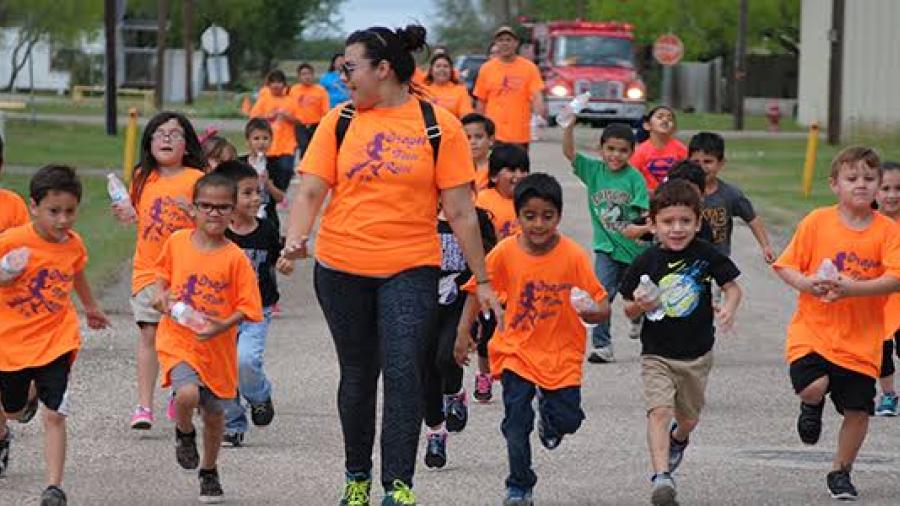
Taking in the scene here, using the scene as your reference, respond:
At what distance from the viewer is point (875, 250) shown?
29.7 feet

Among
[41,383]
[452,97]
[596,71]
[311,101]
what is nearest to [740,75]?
[596,71]

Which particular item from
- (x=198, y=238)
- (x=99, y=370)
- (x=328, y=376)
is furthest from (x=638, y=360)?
(x=198, y=238)

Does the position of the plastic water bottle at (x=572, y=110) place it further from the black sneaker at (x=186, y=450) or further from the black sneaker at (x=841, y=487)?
the black sneaker at (x=186, y=450)

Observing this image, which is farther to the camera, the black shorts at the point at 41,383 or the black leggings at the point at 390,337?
the black shorts at the point at 41,383

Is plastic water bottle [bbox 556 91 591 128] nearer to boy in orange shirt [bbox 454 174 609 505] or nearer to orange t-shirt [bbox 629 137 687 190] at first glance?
boy in orange shirt [bbox 454 174 609 505]

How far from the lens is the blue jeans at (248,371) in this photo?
1005 cm

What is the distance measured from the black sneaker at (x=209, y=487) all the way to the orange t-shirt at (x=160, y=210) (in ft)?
5.45

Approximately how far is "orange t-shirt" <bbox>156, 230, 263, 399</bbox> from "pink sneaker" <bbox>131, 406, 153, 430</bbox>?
152 cm

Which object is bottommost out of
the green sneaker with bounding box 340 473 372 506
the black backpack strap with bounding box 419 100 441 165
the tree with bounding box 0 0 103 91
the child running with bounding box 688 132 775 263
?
the green sneaker with bounding box 340 473 372 506

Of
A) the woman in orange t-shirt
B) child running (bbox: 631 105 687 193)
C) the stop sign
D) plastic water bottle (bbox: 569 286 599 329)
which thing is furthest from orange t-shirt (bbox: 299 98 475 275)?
the stop sign

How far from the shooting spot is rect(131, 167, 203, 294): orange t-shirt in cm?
1030

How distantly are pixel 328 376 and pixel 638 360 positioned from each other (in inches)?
83.1

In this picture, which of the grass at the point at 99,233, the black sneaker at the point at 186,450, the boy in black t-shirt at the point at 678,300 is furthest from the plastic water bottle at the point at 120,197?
the grass at the point at 99,233

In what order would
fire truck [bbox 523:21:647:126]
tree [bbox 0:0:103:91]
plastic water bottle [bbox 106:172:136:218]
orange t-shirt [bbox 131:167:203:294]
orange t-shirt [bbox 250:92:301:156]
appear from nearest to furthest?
plastic water bottle [bbox 106:172:136:218], orange t-shirt [bbox 131:167:203:294], orange t-shirt [bbox 250:92:301:156], fire truck [bbox 523:21:647:126], tree [bbox 0:0:103:91]
